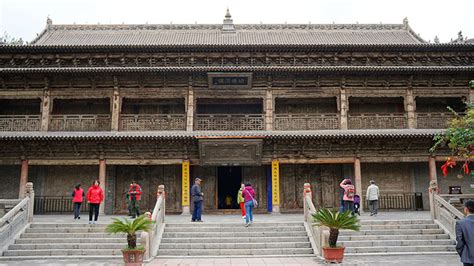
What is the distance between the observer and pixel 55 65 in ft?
63.8

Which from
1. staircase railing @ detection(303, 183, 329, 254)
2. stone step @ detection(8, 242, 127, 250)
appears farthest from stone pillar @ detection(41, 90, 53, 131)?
staircase railing @ detection(303, 183, 329, 254)

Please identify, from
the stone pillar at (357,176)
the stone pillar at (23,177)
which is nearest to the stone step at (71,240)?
the stone pillar at (23,177)

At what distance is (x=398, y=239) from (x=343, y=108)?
26.5 feet

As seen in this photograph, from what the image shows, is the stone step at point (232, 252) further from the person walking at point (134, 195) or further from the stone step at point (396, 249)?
the person walking at point (134, 195)

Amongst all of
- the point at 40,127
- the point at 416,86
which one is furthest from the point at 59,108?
the point at 416,86

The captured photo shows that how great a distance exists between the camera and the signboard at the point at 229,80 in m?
18.3

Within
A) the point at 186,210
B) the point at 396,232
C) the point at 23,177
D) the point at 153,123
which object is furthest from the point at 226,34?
the point at 396,232

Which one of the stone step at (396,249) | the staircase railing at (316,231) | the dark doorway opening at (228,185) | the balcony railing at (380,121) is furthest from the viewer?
the dark doorway opening at (228,185)

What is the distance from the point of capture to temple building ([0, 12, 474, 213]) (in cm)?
1778

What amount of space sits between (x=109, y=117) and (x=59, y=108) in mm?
3141

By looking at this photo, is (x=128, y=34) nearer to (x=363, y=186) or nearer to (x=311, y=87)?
(x=311, y=87)

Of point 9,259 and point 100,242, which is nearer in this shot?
point 9,259

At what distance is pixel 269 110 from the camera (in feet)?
60.7

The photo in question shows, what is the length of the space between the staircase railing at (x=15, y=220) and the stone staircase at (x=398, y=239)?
9794mm
